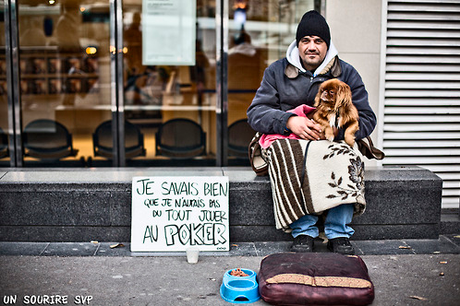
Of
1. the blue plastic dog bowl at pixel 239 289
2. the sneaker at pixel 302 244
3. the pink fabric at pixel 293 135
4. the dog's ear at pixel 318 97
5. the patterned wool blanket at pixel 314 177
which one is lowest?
the blue plastic dog bowl at pixel 239 289

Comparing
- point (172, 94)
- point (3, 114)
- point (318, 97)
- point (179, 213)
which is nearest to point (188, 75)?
point (172, 94)

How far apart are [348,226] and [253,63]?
347 centimetres

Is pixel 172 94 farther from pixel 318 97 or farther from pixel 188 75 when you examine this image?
pixel 318 97

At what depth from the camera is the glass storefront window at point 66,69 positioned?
800 cm

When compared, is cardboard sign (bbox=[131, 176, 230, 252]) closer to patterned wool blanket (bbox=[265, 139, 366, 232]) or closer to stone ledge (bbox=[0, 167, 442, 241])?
Result: stone ledge (bbox=[0, 167, 442, 241])

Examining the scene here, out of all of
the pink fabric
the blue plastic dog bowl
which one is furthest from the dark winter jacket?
the blue plastic dog bowl

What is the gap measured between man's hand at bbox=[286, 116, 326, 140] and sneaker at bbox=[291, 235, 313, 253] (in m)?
0.76

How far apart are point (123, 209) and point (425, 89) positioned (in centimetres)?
319

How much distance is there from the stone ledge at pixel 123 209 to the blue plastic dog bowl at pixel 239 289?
3.38 feet

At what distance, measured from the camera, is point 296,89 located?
15.0 feet

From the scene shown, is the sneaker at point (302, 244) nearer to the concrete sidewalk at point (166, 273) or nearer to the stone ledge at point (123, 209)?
the concrete sidewalk at point (166, 273)

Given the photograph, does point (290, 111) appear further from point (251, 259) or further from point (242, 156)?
point (242, 156)

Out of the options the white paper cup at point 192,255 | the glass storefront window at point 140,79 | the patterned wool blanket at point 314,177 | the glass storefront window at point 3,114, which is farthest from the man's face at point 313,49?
the glass storefront window at point 3,114

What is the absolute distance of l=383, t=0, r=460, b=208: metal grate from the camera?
5.59 metres
